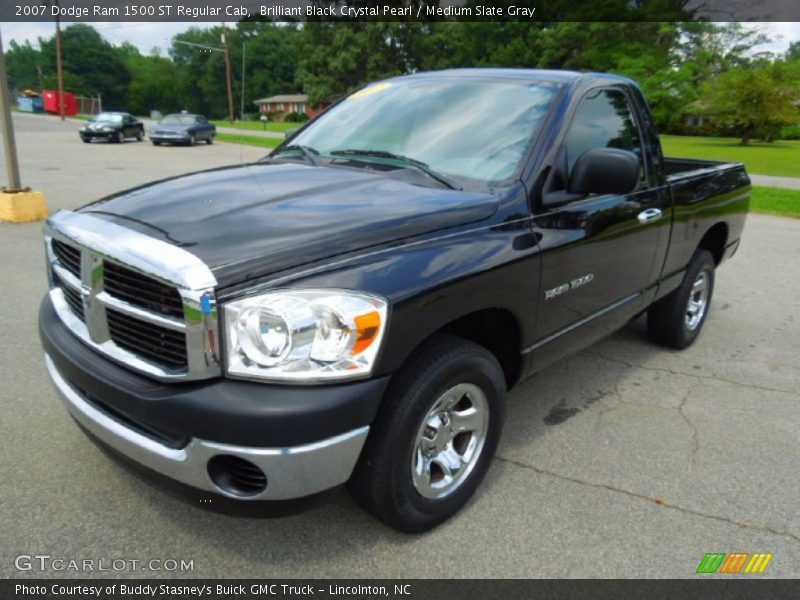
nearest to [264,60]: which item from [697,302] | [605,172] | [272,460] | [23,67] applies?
[23,67]

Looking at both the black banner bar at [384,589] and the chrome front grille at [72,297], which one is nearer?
the black banner bar at [384,589]

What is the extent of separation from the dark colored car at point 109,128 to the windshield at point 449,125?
91.1 feet

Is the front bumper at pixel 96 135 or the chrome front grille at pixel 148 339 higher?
the front bumper at pixel 96 135

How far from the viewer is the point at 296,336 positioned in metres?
1.95

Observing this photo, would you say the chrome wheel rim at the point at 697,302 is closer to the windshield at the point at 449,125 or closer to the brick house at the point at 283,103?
the windshield at the point at 449,125

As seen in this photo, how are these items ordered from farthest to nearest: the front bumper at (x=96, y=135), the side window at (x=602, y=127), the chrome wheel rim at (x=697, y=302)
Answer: the front bumper at (x=96, y=135) → the chrome wheel rim at (x=697, y=302) → the side window at (x=602, y=127)

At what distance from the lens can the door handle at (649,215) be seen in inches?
140

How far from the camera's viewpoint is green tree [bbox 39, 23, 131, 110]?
88.9 meters

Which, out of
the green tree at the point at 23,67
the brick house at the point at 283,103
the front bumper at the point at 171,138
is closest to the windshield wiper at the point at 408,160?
the front bumper at the point at 171,138

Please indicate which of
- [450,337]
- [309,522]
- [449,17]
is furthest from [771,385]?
[449,17]

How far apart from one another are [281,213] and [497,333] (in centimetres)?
113

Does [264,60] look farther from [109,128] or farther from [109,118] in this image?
[109,128]

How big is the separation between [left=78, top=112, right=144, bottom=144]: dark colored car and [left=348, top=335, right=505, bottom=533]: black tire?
1159 inches

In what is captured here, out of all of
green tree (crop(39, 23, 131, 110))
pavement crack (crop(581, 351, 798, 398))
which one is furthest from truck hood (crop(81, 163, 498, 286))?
green tree (crop(39, 23, 131, 110))
